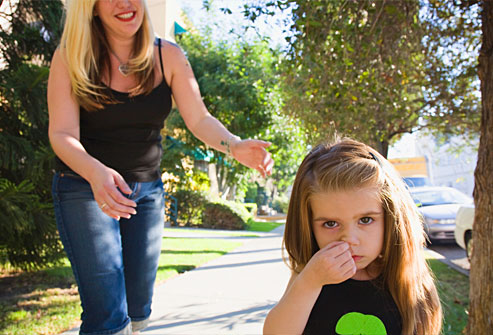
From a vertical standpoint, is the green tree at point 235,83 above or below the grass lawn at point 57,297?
above

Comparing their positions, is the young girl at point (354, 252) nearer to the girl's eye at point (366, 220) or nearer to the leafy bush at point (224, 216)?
the girl's eye at point (366, 220)

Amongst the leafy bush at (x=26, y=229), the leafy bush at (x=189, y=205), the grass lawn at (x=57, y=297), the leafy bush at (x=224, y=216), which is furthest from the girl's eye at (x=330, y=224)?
the leafy bush at (x=189, y=205)

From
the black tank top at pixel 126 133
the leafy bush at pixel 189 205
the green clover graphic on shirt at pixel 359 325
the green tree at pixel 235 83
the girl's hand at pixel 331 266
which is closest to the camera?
the girl's hand at pixel 331 266

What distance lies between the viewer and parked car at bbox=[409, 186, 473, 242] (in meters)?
10.5

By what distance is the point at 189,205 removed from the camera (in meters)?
17.4

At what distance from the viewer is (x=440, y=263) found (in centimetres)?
788

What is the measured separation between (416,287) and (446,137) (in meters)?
9.99

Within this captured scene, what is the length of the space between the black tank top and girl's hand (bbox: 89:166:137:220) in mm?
461

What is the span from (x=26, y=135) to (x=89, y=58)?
3053 mm

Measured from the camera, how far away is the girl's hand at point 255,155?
6.39 ft

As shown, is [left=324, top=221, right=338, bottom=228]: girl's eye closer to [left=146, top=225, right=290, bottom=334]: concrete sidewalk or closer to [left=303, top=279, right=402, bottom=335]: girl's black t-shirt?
[left=303, top=279, right=402, bottom=335]: girl's black t-shirt

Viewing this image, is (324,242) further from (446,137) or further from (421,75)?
(446,137)

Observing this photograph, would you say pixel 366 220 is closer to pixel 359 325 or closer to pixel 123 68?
pixel 359 325

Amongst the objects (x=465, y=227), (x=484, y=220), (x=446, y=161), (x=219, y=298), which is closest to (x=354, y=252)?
(x=484, y=220)
